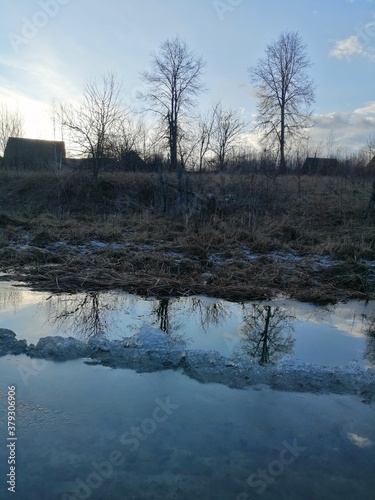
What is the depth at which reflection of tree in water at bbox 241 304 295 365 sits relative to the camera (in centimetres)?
442

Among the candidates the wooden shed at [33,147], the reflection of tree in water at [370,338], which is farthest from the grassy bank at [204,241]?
the wooden shed at [33,147]

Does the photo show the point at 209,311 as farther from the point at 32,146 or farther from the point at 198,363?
the point at 32,146

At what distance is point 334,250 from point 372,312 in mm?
3441

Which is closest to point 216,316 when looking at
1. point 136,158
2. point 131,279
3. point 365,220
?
point 131,279

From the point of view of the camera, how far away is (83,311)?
555cm

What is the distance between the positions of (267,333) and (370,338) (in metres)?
1.35

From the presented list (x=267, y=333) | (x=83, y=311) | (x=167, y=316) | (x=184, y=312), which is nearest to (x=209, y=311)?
(x=184, y=312)

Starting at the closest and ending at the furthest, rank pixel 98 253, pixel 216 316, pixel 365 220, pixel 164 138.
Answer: pixel 216 316
pixel 98 253
pixel 365 220
pixel 164 138

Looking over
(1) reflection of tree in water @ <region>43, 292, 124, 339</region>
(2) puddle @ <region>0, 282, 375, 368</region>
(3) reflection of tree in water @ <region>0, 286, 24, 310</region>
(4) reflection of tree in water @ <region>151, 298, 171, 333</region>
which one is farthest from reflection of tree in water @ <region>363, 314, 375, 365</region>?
(3) reflection of tree in water @ <region>0, 286, 24, 310</region>

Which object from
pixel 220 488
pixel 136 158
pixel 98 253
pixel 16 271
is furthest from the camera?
pixel 136 158

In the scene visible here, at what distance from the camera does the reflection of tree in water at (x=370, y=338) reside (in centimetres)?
445

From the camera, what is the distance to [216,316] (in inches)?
223

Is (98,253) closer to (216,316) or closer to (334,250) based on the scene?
(216,316)

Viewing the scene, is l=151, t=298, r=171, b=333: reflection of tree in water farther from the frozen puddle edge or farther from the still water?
the frozen puddle edge
